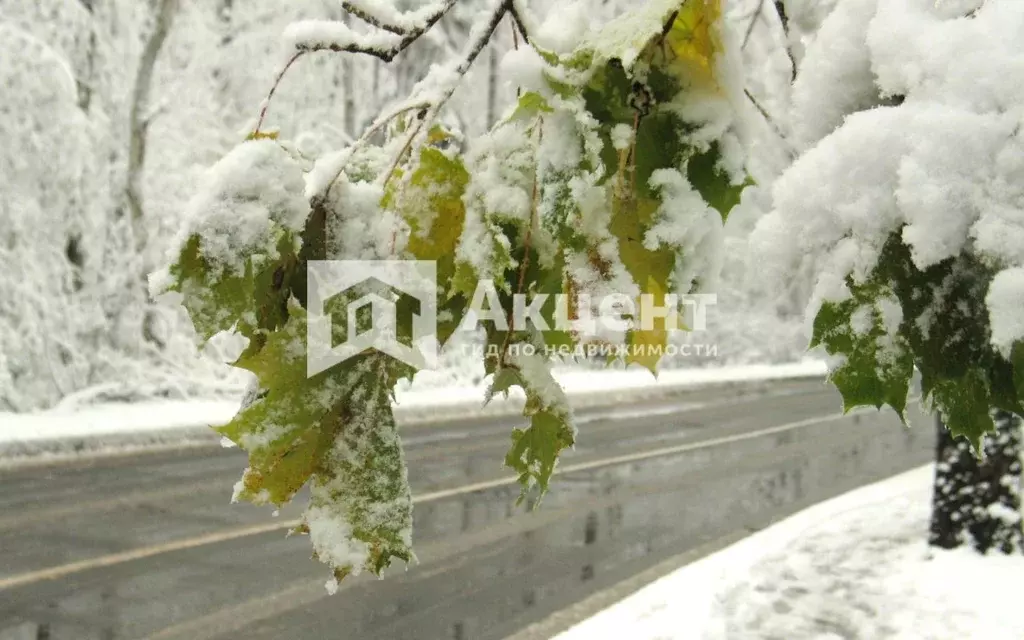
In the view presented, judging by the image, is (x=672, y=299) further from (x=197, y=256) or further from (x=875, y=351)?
(x=197, y=256)

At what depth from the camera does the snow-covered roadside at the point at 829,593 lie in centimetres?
521

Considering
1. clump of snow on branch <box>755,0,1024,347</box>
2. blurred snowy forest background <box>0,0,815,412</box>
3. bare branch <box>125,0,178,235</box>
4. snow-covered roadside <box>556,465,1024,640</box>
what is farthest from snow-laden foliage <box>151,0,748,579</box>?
bare branch <box>125,0,178,235</box>

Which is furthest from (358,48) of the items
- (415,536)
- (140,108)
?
(140,108)

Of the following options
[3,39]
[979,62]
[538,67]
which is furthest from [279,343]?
[3,39]

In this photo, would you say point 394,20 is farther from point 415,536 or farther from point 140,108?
point 140,108

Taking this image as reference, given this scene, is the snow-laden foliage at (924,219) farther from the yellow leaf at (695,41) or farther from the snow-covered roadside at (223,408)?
the snow-covered roadside at (223,408)

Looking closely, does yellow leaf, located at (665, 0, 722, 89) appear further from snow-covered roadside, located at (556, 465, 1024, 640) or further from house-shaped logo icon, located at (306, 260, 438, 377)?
snow-covered roadside, located at (556, 465, 1024, 640)

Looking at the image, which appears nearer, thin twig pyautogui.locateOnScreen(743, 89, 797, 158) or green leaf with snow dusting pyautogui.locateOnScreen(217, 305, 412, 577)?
green leaf with snow dusting pyautogui.locateOnScreen(217, 305, 412, 577)

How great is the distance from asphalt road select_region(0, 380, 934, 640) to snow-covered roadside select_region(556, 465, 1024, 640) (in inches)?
22.3

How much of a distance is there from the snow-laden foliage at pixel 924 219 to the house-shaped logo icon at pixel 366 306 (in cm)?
33

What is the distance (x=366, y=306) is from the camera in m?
0.73

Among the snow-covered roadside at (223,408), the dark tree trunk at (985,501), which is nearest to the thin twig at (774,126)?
the snow-covered roadside at (223,408)

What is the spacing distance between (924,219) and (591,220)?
0.26 meters

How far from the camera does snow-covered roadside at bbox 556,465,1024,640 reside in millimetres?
5211
